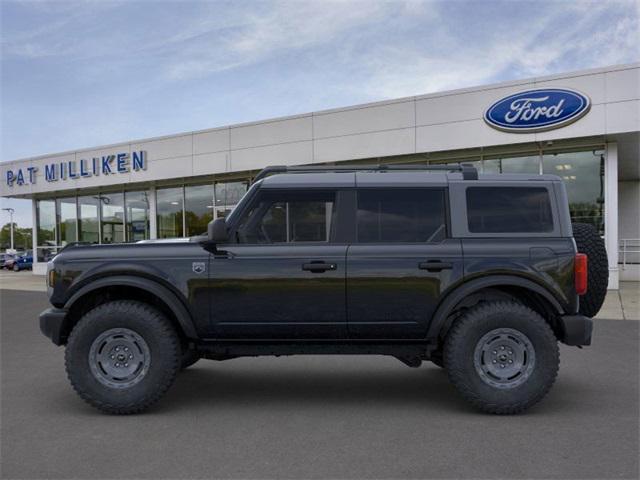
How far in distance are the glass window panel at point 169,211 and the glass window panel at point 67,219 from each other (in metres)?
5.38

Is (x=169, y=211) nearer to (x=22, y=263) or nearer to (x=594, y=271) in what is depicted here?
(x=22, y=263)

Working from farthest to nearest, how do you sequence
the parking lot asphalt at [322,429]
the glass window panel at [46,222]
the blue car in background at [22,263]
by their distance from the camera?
the blue car in background at [22,263], the glass window panel at [46,222], the parking lot asphalt at [322,429]

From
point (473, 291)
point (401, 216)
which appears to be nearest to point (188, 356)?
point (401, 216)

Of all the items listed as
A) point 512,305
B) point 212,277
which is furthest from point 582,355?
point 212,277

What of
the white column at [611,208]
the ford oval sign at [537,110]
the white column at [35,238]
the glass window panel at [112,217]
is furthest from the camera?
the white column at [35,238]

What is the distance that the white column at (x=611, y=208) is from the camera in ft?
44.8

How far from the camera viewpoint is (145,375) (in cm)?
448

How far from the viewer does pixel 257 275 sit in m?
4.52

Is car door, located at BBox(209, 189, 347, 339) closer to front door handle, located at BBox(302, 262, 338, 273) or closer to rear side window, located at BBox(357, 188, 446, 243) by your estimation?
front door handle, located at BBox(302, 262, 338, 273)

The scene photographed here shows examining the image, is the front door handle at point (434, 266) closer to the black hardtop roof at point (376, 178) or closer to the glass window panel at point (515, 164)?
the black hardtop roof at point (376, 178)

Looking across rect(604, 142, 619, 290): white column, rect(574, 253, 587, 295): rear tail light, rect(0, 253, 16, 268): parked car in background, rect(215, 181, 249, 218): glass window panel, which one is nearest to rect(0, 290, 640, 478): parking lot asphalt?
rect(574, 253, 587, 295): rear tail light

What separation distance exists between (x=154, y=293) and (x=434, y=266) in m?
2.29

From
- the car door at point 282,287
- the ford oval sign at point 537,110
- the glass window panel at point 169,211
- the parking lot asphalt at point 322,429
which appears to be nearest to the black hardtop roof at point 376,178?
the car door at point 282,287

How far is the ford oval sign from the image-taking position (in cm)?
1328
